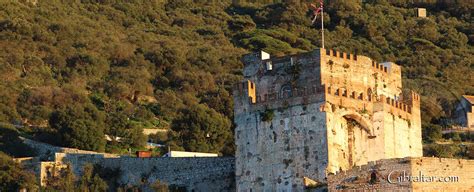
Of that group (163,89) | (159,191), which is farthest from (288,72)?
(163,89)

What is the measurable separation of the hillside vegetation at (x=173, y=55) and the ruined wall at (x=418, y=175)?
24.2m

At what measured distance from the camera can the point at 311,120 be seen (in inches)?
2034

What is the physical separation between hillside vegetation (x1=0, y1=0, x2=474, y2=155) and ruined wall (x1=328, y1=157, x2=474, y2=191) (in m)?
24.2

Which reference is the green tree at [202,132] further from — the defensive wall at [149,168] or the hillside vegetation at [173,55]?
the defensive wall at [149,168]

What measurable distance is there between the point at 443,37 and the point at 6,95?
128 ft

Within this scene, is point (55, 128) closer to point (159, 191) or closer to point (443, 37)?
point (159, 191)

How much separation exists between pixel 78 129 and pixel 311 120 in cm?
2037

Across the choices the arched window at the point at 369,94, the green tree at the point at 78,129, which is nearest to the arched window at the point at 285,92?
the arched window at the point at 369,94

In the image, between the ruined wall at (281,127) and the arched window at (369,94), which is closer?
the ruined wall at (281,127)

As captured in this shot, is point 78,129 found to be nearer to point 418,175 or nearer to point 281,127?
point 281,127

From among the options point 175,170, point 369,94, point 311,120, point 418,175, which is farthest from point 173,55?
point 418,175

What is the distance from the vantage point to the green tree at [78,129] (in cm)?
6900

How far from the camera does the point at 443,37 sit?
110500 millimetres

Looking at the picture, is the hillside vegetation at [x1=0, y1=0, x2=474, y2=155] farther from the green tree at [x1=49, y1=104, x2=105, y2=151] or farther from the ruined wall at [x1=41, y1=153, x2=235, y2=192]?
the ruined wall at [x1=41, y1=153, x2=235, y2=192]
